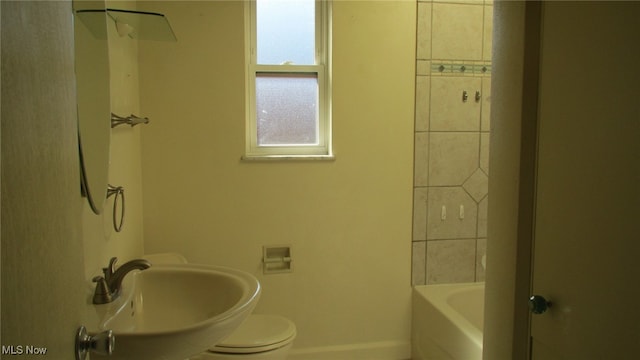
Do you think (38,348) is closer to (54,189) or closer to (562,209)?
(54,189)

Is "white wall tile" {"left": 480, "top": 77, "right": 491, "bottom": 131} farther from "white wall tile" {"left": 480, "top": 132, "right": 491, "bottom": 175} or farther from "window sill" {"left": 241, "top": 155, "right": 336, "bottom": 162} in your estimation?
"window sill" {"left": 241, "top": 155, "right": 336, "bottom": 162}

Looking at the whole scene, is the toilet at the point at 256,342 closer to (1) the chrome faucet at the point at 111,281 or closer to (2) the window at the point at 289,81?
(1) the chrome faucet at the point at 111,281

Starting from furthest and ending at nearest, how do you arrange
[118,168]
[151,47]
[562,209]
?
→ [151,47]
[118,168]
[562,209]

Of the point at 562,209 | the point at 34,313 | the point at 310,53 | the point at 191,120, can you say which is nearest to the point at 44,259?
the point at 34,313

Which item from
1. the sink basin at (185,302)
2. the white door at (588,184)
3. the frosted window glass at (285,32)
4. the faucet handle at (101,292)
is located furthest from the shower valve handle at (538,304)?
the frosted window glass at (285,32)

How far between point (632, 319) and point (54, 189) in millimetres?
991

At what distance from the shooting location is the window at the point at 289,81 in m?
2.30

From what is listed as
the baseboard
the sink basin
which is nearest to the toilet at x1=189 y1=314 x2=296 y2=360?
the sink basin

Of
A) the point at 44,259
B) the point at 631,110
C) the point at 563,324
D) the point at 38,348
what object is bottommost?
the point at 563,324

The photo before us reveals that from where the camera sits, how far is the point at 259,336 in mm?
1842

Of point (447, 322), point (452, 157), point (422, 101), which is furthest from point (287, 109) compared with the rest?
point (447, 322)

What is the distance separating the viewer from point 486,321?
4.08 feet

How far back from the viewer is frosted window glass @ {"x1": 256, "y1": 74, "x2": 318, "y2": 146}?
2338 mm

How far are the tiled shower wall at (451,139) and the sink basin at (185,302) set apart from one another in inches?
50.3
